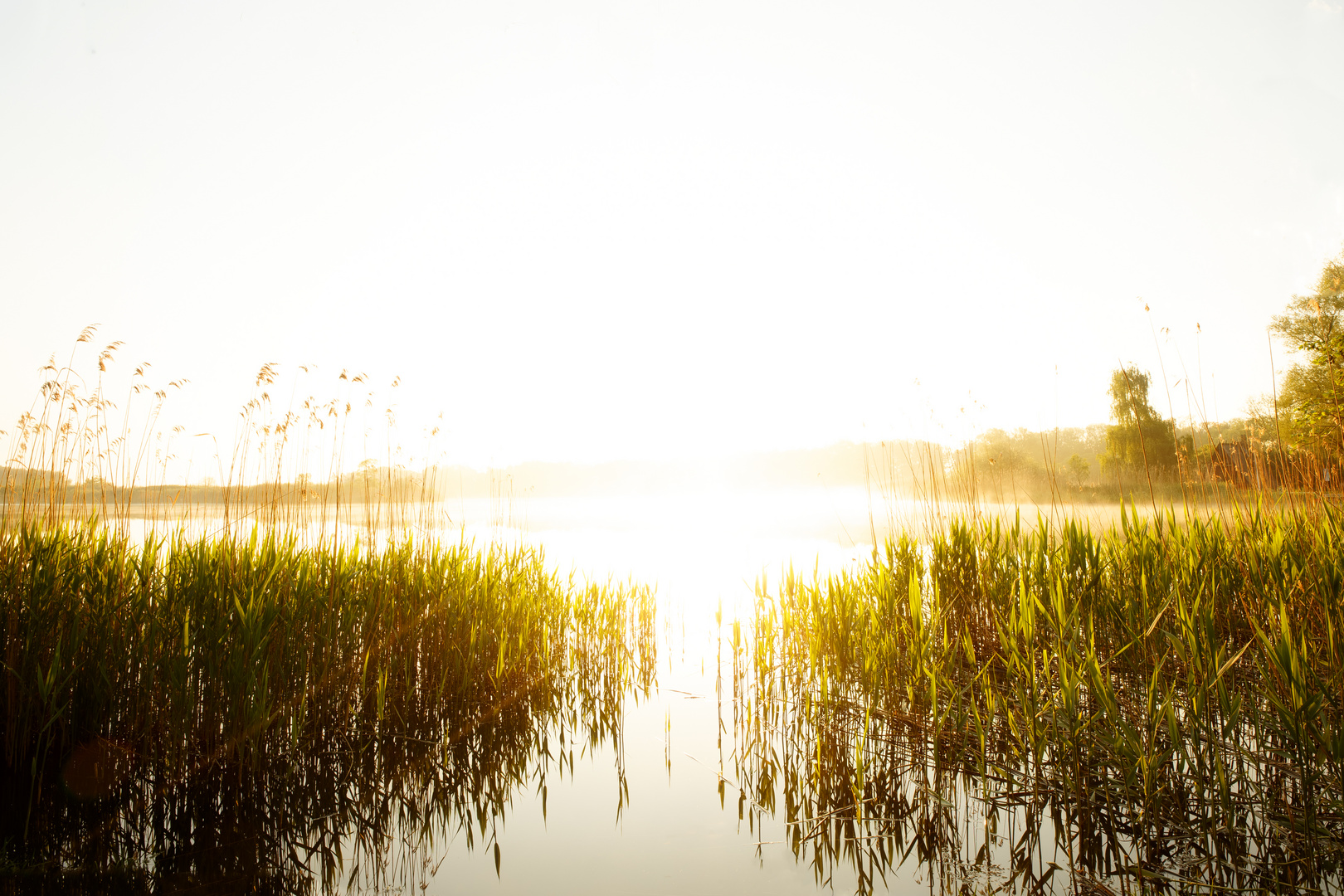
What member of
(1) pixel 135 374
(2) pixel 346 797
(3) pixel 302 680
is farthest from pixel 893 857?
(1) pixel 135 374

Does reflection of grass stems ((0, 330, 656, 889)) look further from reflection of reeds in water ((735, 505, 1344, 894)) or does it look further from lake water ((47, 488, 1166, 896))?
reflection of reeds in water ((735, 505, 1344, 894))

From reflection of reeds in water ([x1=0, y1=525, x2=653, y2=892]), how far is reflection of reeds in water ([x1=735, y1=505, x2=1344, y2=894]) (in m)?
1.43

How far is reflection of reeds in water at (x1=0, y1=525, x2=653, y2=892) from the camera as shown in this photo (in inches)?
92.2

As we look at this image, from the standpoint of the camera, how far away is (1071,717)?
7.75 feet

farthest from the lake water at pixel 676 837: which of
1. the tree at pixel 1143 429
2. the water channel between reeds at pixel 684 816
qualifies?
the tree at pixel 1143 429

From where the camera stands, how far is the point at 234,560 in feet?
11.2

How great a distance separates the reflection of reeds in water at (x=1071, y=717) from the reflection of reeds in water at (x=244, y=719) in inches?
56.1

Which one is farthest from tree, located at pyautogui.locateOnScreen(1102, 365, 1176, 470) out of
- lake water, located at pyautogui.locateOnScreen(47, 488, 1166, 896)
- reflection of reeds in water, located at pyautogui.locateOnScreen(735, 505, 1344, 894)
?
lake water, located at pyautogui.locateOnScreen(47, 488, 1166, 896)

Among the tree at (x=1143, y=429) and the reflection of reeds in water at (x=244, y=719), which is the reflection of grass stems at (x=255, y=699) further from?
the tree at (x=1143, y=429)

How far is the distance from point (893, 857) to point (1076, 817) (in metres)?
0.71

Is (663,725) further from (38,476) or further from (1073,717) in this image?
(38,476)

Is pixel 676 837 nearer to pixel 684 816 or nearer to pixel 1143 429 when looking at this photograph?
pixel 684 816

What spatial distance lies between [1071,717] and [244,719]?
11.0ft

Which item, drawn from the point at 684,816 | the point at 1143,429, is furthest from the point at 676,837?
the point at 1143,429
